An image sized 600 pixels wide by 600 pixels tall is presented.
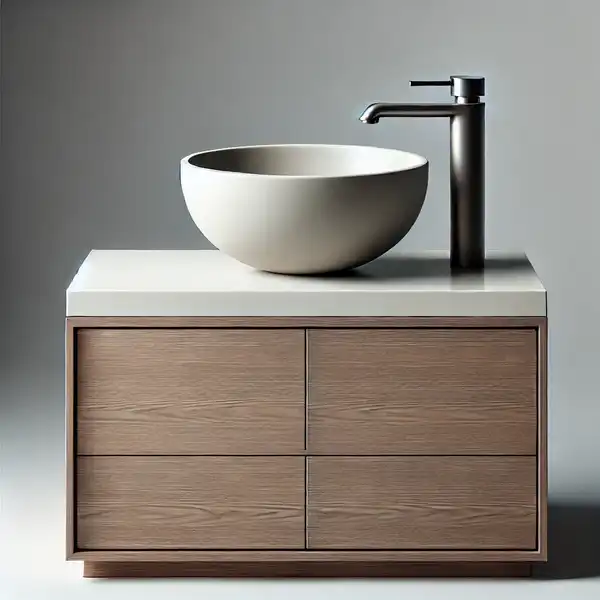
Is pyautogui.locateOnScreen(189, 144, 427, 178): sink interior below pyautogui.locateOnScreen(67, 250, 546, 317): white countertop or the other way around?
the other way around

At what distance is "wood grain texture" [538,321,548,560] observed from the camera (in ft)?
Result: 8.98

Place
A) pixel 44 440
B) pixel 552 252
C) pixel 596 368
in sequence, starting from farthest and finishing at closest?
pixel 552 252 → pixel 596 368 → pixel 44 440

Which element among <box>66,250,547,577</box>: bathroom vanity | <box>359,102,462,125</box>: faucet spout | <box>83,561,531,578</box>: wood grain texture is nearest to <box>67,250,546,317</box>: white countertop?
<box>66,250,547,577</box>: bathroom vanity

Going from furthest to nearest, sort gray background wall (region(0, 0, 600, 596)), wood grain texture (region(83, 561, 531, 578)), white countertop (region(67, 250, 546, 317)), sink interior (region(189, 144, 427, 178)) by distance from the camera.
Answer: gray background wall (region(0, 0, 600, 596)) → sink interior (region(189, 144, 427, 178)) → wood grain texture (region(83, 561, 531, 578)) → white countertop (region(67, 250, 546, 317))

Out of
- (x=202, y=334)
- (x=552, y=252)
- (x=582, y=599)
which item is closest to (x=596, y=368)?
(x=552, y=252)

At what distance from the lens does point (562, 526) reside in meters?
3.13

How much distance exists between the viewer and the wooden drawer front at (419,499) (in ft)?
9.12

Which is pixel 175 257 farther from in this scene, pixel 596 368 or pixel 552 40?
pixel 552 40

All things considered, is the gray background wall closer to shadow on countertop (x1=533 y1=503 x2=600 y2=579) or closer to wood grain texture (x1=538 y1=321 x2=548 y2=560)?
shadow on countertop (x1=533 y1=503 x2=600 y2=579)

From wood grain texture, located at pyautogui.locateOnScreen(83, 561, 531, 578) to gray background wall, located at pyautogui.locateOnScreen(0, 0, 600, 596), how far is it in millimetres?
1987

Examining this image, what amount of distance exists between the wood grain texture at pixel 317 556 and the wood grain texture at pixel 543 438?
1.7 inches

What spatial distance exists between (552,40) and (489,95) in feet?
0.85

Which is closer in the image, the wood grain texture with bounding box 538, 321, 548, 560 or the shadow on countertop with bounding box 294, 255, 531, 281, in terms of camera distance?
the wood grain texture with bounding box 538, 321, 548, 560

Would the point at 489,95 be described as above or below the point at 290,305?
above
